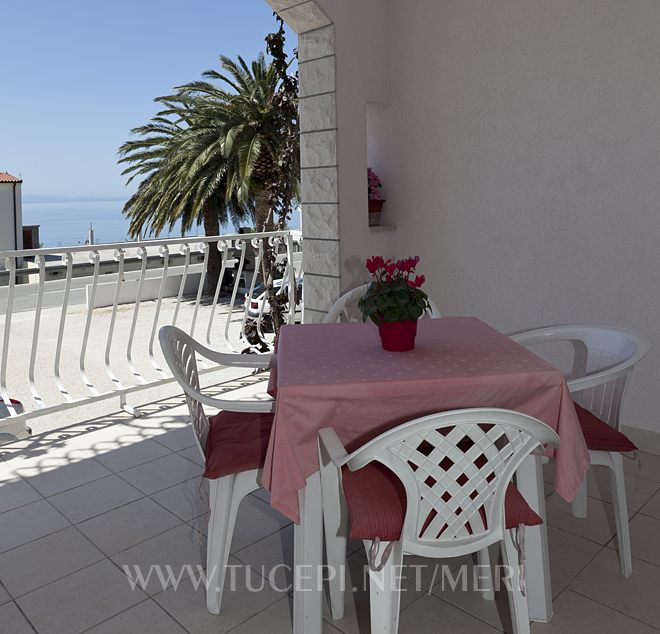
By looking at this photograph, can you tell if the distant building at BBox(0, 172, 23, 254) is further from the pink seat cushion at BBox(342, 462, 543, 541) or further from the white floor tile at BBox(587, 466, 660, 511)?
the pink seat cushion at BBox(342, 462, 543, 541)

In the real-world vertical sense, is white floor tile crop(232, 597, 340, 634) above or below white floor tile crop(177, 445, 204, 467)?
below

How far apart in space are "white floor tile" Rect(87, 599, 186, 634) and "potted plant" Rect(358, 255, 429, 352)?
3.52ft

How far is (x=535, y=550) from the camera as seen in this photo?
171 centimetres

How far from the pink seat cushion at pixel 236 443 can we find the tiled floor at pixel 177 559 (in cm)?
19

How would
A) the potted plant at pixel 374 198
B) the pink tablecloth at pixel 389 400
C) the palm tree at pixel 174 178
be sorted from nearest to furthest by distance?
the pink tablecloth at pixel 389 400
the potted plant at pixel 374 198
the palm tree at pixel 174 178

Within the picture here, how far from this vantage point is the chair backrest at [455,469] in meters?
1.25

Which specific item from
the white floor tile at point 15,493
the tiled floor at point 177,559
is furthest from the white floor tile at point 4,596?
the white floor tile at point 15,493

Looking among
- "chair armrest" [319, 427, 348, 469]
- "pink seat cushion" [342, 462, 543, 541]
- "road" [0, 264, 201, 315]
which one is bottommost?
"road" [0, 264, 201, 315]

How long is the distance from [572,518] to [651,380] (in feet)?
3.19

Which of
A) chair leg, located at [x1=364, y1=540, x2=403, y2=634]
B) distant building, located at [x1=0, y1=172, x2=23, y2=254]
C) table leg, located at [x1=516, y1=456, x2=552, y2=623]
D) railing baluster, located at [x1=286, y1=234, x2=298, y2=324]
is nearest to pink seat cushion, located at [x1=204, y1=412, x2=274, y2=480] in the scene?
chair leg, located at [x1=364, y1=540, x2=403, y2=634]

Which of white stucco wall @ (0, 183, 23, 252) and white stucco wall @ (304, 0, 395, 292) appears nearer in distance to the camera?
white stucco wall @ (304, 0, 395, 292)

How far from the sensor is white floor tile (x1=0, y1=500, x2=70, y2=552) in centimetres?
224

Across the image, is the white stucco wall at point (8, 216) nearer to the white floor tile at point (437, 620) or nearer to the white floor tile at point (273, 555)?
the white floor tile at point (273, 555)

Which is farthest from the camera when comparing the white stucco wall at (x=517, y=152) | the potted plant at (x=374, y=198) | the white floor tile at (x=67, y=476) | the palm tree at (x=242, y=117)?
the palm tree at (x=242, y=117)
